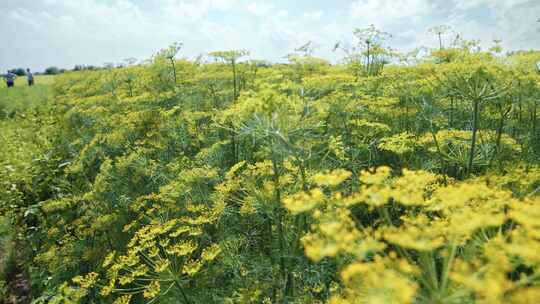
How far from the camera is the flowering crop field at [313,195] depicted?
6.62 feet

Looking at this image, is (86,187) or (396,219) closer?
(396,219)

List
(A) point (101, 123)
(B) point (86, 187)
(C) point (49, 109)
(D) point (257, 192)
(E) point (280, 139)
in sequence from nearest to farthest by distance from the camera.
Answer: (E) point (280, 139)
(D) point (257, 192)
(B) point (86, 187)
(A) point (101, 123)
(C) point (49, 109)

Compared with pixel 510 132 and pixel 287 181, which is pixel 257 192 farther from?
pixel 510 132

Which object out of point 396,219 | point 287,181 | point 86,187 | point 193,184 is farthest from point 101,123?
point 396,219

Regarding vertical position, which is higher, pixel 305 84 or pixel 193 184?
pixel 305 84

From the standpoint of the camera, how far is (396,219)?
4.36m

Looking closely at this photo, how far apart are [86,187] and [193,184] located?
3.58 metres

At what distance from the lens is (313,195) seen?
90.7 inches

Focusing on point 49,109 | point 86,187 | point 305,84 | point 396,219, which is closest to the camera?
point 396,219

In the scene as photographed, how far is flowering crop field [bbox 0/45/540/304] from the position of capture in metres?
2.02

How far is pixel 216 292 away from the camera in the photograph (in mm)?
4297

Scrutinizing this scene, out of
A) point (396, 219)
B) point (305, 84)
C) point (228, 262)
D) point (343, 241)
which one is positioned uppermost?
point (305, 84)

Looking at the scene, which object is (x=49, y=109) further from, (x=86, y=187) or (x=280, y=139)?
(x=280, y=139)

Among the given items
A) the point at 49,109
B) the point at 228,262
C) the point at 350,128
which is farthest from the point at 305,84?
the point at 49,109
